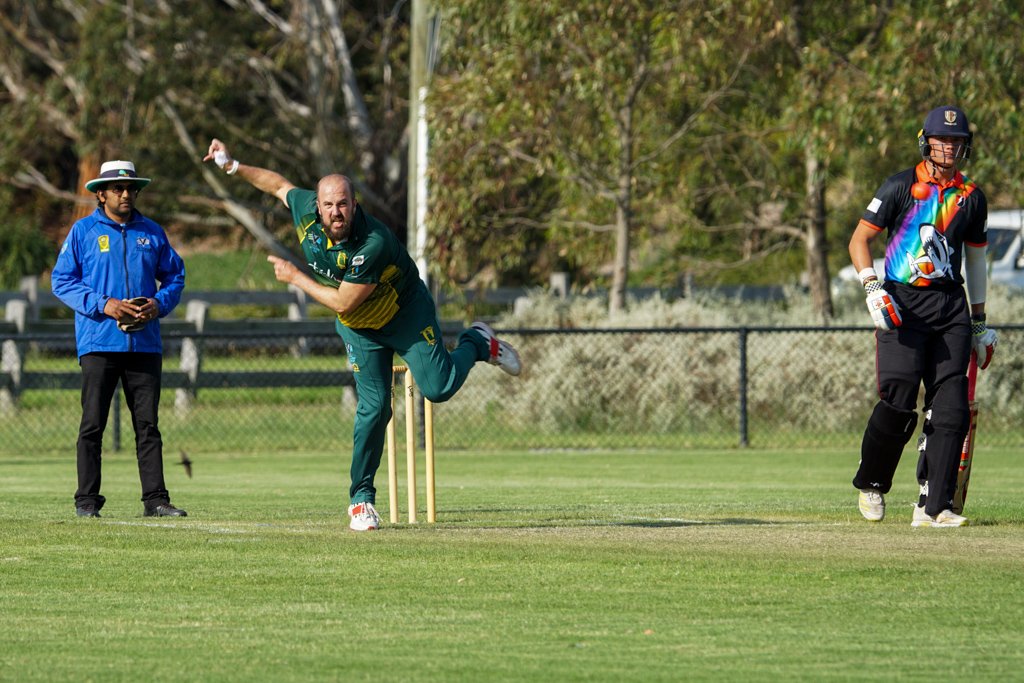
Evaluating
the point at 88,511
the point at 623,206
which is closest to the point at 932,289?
the point at 88,511

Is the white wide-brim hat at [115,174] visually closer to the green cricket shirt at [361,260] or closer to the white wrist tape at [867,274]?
the green cricket shirt at [361,260]

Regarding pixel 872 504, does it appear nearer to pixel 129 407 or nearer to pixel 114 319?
pixel 129 407

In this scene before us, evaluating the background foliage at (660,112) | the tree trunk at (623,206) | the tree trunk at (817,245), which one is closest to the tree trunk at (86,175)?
the background foliage at (660,112)

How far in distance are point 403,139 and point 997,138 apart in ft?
59.2

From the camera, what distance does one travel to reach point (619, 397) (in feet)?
66.7

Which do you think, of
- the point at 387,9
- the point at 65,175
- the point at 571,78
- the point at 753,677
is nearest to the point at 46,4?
the point at 387,9

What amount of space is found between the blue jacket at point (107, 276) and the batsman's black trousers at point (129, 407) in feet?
0.35

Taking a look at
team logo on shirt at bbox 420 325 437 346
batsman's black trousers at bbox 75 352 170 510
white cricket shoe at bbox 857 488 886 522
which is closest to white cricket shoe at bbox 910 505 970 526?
white cricket shoe at bbox 857 488 886 522

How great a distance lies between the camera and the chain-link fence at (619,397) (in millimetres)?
19828

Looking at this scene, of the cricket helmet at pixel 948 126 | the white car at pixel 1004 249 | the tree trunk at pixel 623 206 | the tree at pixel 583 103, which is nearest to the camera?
the cricket helmet at pixel 948 126

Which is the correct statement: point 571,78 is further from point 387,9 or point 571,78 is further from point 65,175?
point 65,175

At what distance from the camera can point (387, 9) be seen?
36719 millimetres

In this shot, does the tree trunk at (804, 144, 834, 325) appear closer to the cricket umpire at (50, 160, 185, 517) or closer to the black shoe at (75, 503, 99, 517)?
the cricket umpire at (50, 160, 185, 517)

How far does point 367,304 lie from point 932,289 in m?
2.98
